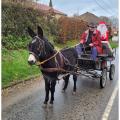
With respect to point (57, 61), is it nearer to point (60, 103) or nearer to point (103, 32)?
point (60, 103)

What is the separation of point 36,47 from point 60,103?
1958mm

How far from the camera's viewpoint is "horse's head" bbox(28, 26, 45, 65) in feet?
24.0

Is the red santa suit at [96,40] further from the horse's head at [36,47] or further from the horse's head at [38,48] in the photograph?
the horse's head at [36,47]

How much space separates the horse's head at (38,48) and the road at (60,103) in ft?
4.22

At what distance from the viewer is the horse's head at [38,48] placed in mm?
7333

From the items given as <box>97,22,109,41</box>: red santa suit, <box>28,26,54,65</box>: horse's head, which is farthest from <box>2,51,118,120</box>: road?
<box>97,22,109,41</box>: red santa suit

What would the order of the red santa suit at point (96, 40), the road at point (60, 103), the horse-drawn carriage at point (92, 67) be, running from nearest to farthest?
1. the road at point (60, 103)
2. the horse-drawn carriage at point (92, 67)
3. the red santa suit at point (96, 40)

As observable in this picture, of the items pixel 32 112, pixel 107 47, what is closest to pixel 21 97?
pixel 32 112

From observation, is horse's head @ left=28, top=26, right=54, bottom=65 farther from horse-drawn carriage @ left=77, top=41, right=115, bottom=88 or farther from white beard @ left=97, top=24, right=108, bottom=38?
white beard @ left=97, top=24, right=108, bottom=38

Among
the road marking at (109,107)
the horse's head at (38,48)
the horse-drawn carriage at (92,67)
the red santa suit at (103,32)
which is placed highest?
the red santa suit at (103,32)

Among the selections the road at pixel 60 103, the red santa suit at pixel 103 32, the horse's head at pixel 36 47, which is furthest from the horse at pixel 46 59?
the red santa suit at pixel 103 32

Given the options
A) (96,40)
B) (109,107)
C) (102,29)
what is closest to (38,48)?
(109,107)

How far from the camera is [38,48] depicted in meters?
7.50

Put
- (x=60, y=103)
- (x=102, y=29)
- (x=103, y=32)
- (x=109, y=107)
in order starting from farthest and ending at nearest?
(x=102, y=29), (x=103, y=32), (x=60, y=103), (x=109, y=107)
